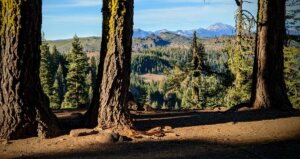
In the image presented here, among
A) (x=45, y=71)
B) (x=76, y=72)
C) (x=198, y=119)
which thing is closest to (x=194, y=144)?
(x=198, y=119)

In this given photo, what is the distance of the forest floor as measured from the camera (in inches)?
311

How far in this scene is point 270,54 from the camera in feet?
44.6

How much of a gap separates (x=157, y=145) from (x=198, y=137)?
4.53 feet

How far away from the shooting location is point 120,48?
983 centimetres

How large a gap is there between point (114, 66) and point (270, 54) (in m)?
6.25

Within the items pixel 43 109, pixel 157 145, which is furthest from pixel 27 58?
pixel 157 145

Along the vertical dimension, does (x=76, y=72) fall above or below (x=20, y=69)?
below

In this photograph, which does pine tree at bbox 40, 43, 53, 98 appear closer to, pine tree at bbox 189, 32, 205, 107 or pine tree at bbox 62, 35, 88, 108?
pine tree at bbox 62, 35, 88, 108

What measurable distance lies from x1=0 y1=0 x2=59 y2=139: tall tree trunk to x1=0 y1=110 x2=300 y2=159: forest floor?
421 millimetres

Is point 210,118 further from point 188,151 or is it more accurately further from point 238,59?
point 238,59

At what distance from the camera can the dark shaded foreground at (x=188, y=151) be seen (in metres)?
7.75

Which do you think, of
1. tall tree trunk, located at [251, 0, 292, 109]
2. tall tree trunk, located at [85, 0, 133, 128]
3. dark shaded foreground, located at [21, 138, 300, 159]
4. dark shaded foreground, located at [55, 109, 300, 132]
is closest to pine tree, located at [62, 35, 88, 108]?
dark shaded foreground, located at [55, 109, 300, 132]

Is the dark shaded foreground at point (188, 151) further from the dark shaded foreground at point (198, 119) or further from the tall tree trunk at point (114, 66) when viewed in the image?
the dark shaded foreground at point (198, 119)

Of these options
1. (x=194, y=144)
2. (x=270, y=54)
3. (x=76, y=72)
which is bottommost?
(x=194, y=144)
